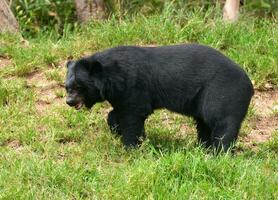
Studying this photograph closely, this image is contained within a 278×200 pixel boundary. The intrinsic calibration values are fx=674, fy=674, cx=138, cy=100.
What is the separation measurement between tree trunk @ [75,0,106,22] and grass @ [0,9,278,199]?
0.55m

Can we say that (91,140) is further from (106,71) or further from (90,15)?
(90,15)

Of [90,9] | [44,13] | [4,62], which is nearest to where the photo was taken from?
[4,62]

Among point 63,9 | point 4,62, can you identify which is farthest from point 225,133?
point 63,9

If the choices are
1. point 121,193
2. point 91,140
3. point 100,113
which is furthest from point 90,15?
point 121,193

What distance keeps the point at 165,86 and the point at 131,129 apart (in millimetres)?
518

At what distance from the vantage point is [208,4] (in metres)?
10.8

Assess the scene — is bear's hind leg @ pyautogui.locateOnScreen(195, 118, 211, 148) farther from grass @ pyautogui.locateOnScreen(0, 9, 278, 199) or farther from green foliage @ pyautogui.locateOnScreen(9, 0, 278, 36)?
green foliage @ pyautogui.locateOnScreen(9, 0, 278, 36)

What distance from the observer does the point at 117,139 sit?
660 centimetres

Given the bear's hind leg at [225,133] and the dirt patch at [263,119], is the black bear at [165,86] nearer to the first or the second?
the bear's hind leg at [225,133]

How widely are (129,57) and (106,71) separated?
Result: 0.26 meters

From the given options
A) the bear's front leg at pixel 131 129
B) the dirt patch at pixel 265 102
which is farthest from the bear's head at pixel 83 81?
the dirt patch at pixel 265 102

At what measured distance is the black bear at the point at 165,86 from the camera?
6117 millimetres

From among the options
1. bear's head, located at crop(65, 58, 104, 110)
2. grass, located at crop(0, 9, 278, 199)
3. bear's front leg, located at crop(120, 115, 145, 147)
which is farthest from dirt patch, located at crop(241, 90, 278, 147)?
bear's head, located at crop(65, 58, 104, 110)

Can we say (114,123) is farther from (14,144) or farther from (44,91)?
(44,91)
